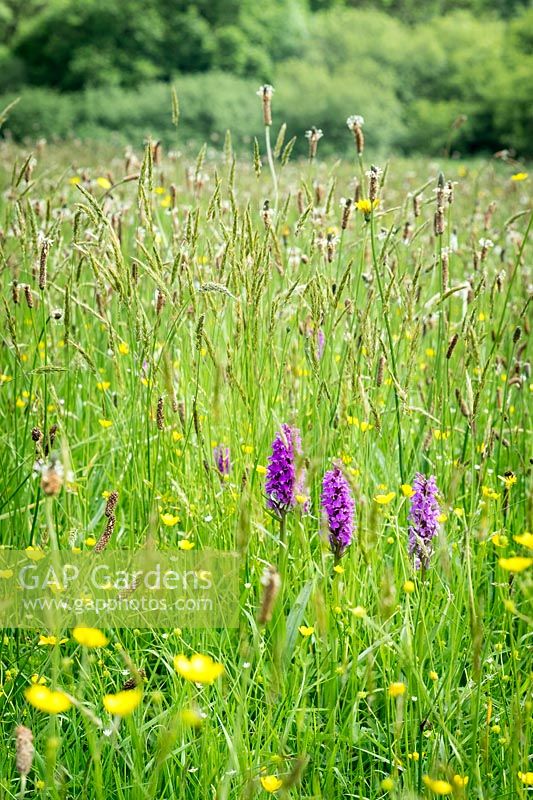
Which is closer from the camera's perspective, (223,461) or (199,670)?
(199,670)

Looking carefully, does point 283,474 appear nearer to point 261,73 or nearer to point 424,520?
point 424,520

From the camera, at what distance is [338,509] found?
5.20 ft

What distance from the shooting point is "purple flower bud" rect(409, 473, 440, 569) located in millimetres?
1569

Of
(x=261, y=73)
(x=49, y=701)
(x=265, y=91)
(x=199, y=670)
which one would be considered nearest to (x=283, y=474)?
(x=199, y=670)

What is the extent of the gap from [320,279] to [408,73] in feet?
56.7

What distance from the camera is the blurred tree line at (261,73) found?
1448 cm

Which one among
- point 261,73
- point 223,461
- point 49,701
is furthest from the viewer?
point 261,73

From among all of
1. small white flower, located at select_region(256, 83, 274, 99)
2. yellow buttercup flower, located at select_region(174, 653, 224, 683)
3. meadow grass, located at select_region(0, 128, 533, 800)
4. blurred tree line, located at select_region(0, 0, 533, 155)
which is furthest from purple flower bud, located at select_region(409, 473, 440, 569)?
blurred tree line, located at select_region(0, 0, 533, 155)

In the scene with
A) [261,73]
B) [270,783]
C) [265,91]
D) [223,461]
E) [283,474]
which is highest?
[261,73]

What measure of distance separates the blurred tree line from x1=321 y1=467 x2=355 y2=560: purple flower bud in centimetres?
1318

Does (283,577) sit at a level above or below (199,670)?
below

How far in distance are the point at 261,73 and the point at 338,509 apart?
17.2 meters

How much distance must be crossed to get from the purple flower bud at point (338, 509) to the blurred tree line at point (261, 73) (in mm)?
13178

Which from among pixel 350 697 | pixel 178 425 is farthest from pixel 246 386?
pixel 350 697
